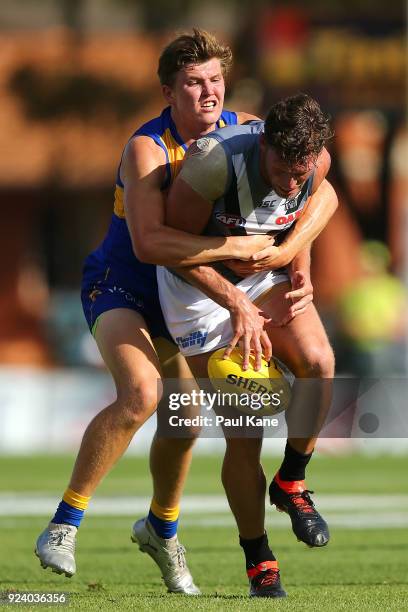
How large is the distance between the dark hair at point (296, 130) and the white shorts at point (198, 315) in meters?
0.82

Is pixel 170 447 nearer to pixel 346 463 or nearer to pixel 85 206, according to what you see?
pixel 346 463

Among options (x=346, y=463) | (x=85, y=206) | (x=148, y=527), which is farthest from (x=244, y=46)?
(x=148, y=527)

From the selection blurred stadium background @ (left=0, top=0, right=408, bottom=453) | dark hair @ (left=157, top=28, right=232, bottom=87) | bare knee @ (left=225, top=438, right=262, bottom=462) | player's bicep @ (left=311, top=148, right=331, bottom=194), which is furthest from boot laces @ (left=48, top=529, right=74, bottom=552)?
blurred stadium background @ (left=0, top=0, right=408, bottom=453)

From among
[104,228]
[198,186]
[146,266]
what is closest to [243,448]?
[146,266]

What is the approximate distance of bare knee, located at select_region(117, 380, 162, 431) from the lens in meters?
6.21

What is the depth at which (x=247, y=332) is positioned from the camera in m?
6.08

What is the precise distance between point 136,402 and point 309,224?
1.17m

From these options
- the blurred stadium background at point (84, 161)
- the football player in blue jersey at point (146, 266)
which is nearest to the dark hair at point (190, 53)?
the football player in blue jersey at point (146, 266)

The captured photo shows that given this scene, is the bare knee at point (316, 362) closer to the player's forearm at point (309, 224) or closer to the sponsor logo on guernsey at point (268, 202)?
the player's forearm at point (309, 224)

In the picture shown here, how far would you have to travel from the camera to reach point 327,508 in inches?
430

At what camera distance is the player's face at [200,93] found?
636 cm

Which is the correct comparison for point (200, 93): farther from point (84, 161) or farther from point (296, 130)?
point (84, 161)

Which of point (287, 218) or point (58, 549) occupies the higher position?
point (287, 218)

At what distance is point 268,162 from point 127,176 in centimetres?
69
